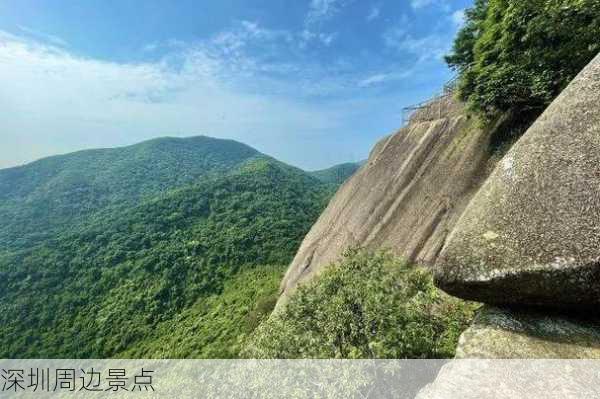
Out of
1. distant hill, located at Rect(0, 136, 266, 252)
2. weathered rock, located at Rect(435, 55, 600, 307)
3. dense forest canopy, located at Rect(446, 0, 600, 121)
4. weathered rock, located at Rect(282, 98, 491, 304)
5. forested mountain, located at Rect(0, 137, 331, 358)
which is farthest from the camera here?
distant hill, located at Rect(0, 136, 266, 252)

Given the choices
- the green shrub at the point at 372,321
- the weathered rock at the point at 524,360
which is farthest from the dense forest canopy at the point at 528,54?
the weathered rock at the point at 524,360

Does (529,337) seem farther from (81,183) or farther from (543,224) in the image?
(81,183)

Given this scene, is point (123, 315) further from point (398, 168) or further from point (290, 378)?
point (290, 378)

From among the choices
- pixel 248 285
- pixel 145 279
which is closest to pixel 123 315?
pixel 145 279

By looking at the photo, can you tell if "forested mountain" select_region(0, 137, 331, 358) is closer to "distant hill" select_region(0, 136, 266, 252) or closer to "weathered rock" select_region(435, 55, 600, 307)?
"distant hill" select_region(0, 136, 266, 252)

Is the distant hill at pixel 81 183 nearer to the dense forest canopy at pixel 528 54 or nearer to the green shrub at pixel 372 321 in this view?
the green shrub at pixel 372 321

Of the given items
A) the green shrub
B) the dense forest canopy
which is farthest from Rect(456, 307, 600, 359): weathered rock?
the dense forest canopy
